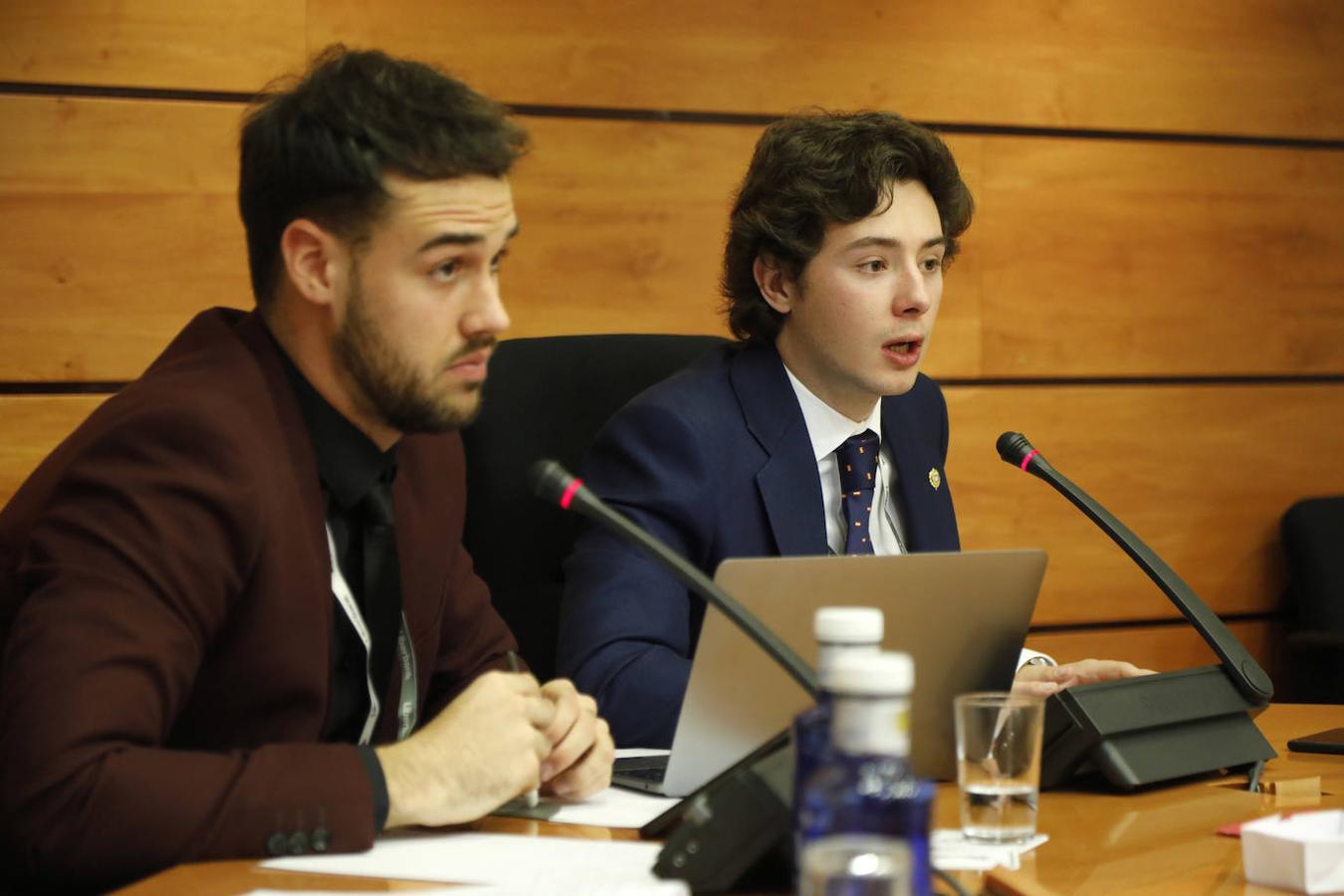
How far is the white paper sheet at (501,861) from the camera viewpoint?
1.27 metres

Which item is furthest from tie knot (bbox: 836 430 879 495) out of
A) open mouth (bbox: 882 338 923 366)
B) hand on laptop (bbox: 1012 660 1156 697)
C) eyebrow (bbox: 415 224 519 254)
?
eyebrow (bbox: 415 224 519 254)

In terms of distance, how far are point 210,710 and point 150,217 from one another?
66.6 inches

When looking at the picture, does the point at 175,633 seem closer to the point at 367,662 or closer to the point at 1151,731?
the point at 367,662

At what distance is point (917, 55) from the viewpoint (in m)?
3.60

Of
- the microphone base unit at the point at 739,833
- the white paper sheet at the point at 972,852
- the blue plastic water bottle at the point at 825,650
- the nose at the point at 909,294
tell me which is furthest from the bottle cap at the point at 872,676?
the nose at the point at 909,294

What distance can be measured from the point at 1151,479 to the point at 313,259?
105 inches

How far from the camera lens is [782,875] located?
1.24m

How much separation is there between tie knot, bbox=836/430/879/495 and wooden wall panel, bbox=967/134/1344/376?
4.47 feet

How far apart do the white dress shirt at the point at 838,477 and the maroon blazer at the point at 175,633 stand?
0.83 metres

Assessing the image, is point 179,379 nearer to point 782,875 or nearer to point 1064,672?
point 782,875

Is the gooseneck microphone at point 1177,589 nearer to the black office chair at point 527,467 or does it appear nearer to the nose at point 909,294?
the nose at point 909,294

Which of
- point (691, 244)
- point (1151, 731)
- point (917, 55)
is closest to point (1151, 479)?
point (917, 55)

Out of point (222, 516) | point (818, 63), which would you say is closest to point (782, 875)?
point (222, 516)

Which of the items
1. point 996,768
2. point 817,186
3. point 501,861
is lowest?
point 501,861
